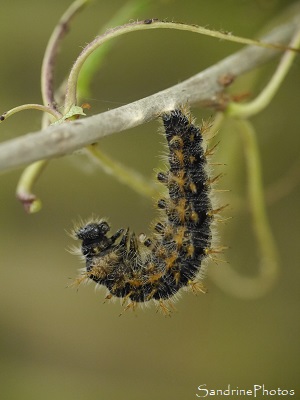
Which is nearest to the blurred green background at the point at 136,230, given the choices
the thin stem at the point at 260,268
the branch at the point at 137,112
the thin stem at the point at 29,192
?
the thin stem at the point at 260,268

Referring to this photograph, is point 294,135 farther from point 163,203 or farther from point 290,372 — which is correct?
point 163,203

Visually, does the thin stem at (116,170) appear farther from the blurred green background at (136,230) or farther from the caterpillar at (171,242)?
the blurred green background at (136,230)

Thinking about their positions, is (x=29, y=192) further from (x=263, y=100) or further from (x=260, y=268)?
(x=260, y=268)

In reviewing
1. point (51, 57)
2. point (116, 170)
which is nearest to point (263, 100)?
point (116, 170)

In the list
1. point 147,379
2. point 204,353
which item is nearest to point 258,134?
point 204,353

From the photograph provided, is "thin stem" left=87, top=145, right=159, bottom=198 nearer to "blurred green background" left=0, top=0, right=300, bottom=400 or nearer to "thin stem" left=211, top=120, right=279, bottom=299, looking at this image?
"thin stem" left=211, top=120, right=279, bottom=299

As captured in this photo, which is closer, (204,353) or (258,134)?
(258,134)

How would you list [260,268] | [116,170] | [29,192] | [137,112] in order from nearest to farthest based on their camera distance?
[137,112], [29,192], [116,170], [260,268]
